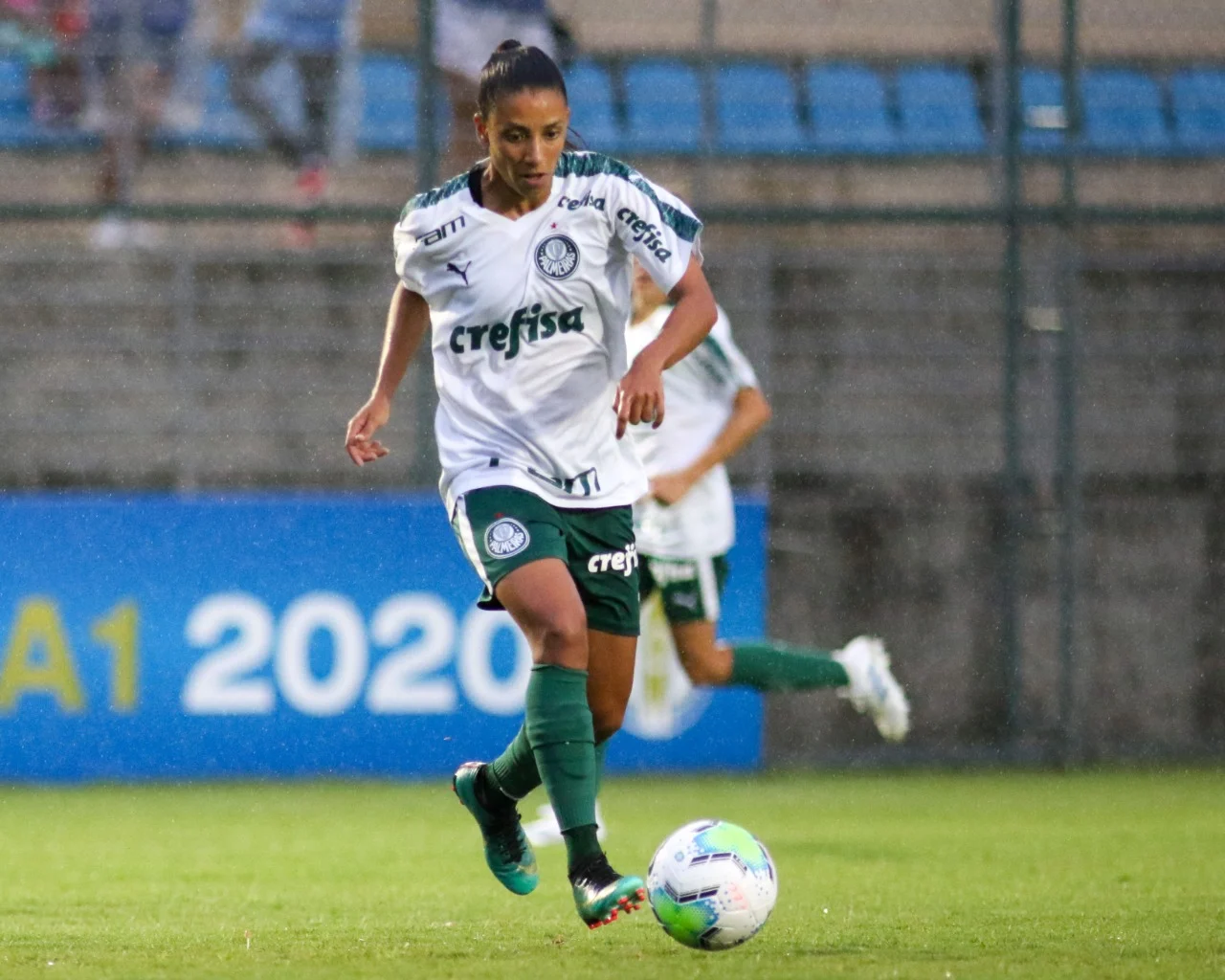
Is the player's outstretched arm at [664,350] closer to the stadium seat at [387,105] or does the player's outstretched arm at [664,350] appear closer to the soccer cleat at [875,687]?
the soccer cleat at [875,687]

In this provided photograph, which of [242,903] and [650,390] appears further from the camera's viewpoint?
[242,903]

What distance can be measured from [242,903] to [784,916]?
4.78ft

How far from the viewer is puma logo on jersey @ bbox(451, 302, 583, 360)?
495cm

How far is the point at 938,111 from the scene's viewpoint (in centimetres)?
1038

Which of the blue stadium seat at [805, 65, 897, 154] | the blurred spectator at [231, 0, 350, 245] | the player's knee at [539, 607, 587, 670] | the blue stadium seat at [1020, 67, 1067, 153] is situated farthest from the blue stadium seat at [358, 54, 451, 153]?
the player's knee at [539, 607, 587, 670]

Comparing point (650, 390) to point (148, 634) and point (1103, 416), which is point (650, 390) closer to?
point (148, 634)

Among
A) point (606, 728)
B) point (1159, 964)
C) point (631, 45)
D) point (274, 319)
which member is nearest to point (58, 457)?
point (274, 319)

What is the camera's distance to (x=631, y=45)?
33.0ft

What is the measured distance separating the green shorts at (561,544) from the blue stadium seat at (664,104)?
527 centimetres

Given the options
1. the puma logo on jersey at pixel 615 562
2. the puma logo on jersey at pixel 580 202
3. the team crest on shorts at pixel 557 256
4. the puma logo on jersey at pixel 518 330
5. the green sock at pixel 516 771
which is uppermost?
the puma logo on jersey at pixel 580 202

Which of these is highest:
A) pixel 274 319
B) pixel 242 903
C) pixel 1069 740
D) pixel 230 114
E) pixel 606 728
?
pixel 230 114

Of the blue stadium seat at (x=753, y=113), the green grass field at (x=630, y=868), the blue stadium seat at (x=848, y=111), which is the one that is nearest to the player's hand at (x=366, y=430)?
the green grass field at (x=630, y=868)

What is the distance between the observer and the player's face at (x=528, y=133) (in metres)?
4.72

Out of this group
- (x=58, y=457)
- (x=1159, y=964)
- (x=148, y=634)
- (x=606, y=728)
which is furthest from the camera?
(x=58, y=457)
